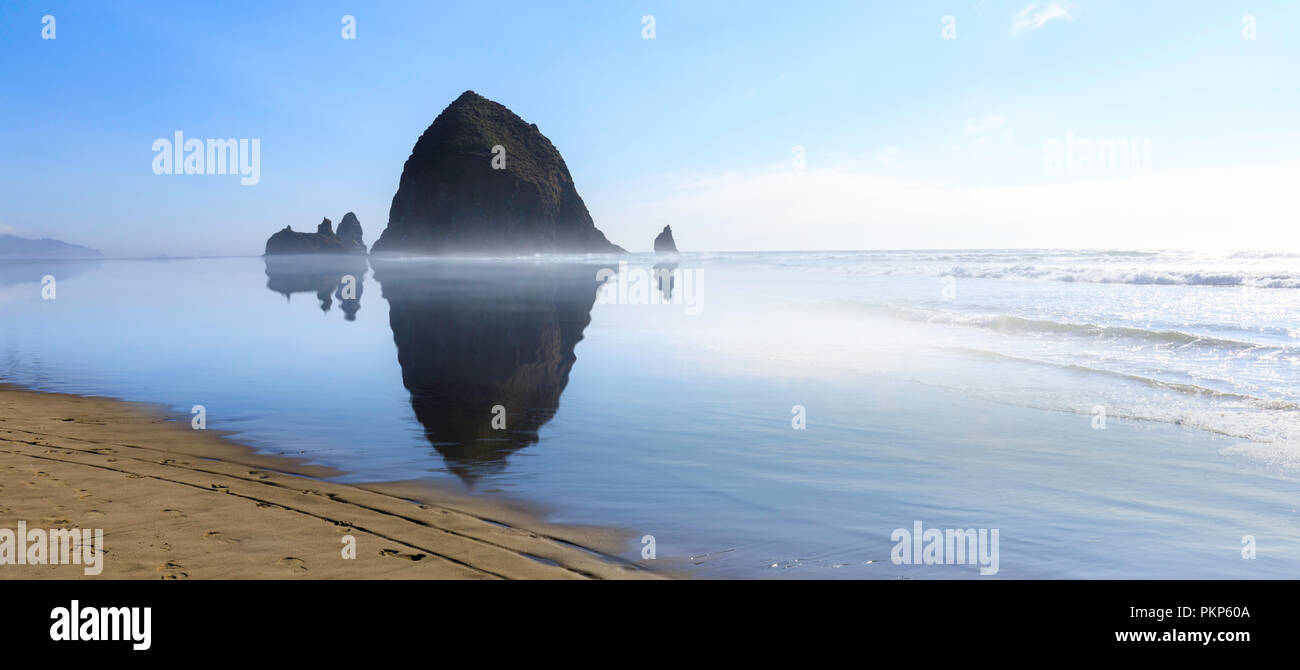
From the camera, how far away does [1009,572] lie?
5066 millimetres

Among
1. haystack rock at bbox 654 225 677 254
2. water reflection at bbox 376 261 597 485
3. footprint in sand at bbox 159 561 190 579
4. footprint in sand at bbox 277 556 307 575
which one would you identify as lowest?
footprint in sand at bbox 277 556 307 575

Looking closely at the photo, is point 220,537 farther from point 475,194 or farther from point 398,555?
point 475,194

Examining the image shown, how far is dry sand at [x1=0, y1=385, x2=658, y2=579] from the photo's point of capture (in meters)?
4.81

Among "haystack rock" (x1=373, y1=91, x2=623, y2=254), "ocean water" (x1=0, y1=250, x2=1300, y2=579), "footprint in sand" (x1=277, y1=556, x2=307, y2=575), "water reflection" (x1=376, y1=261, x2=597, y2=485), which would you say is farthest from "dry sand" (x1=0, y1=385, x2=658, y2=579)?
"haystack rock" (x1=373, y1=91, x2=623, y2=254)

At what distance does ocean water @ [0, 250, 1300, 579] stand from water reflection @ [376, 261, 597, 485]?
3.4 inches

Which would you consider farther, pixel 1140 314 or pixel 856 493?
pixel 1140 314

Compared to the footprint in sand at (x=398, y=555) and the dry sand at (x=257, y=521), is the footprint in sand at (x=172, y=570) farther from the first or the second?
the footprint in sand at (x=398, y=555)

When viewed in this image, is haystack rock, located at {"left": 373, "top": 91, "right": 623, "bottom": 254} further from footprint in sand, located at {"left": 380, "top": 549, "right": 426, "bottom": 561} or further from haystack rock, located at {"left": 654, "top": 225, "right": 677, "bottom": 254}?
footprint in sand, located at {"left": 380, "top": 549, "right": 426, "bottom": 561}

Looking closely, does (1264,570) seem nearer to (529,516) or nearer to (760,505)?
(760,505)

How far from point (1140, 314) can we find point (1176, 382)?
10810 mm

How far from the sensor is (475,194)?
137375 mm

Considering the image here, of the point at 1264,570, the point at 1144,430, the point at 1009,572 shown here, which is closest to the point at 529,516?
the point at 1009,572

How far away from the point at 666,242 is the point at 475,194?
63849mm

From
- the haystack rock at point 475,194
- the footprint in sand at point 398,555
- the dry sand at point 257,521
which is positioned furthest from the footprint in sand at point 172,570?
the haystack rock at point 475,194
